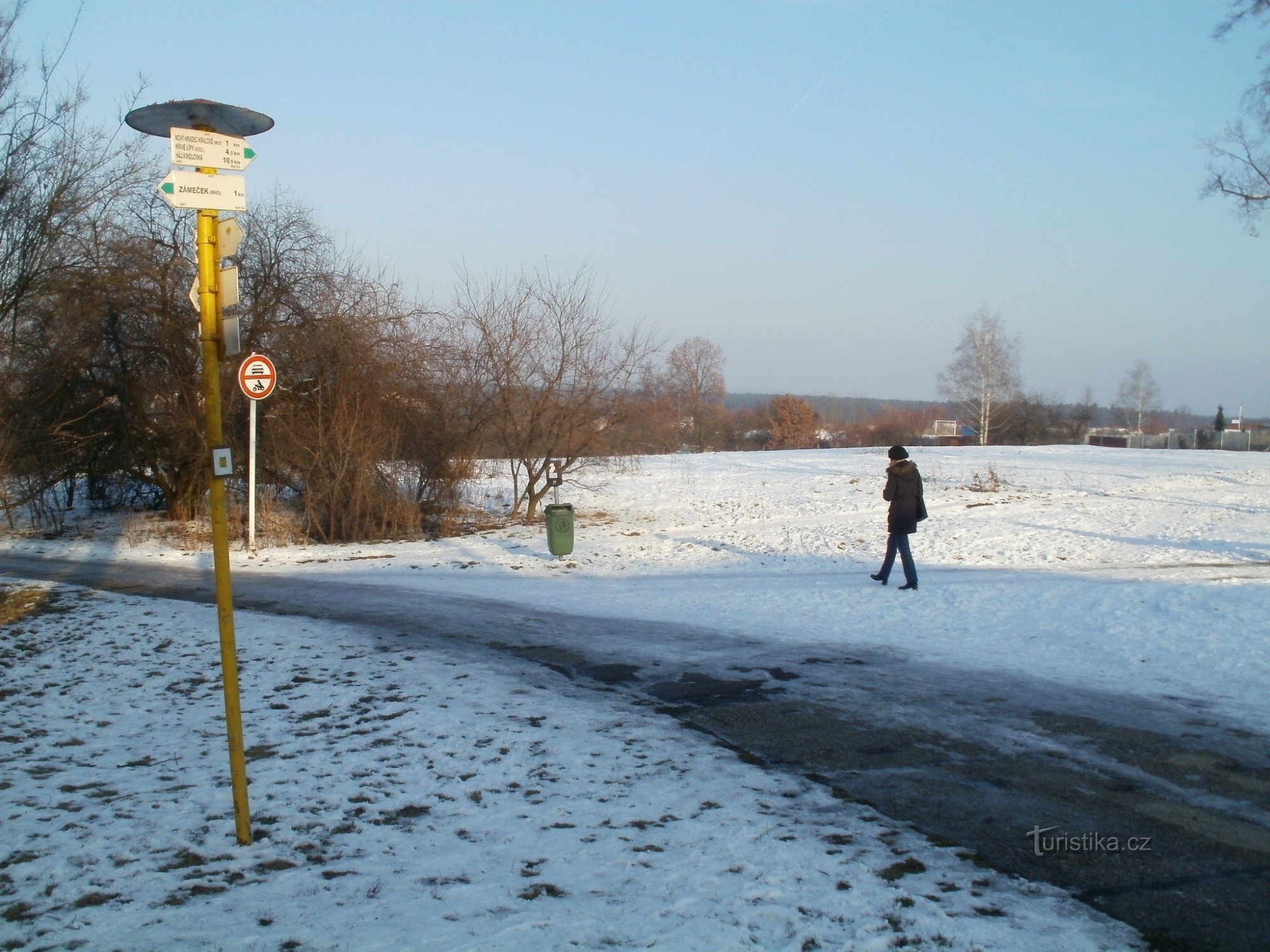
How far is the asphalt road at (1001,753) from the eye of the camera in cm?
443

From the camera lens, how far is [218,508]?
15.4 ft

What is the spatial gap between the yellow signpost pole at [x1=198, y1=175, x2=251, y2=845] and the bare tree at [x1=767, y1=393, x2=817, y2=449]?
63847 millimetres

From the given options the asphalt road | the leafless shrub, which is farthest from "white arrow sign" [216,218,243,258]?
the leafless shrub

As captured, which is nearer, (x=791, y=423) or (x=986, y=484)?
(x=986, y=484)

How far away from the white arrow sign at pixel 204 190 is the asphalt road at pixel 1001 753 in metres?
4.61

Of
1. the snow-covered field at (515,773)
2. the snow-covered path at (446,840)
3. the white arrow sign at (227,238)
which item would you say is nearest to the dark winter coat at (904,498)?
the snow-covered field at (515,773)

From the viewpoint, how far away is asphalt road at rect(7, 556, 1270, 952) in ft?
14.5

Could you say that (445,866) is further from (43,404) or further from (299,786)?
(43,404)

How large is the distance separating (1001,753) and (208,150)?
19.9 feet

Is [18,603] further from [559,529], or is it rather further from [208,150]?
[208,150]

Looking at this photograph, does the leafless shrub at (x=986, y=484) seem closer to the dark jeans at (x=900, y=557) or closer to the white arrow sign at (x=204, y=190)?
the dark jeans at (x=900, y=557)

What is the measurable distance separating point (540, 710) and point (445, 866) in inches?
108

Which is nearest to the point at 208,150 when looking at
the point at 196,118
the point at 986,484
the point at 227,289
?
the point at 196,118

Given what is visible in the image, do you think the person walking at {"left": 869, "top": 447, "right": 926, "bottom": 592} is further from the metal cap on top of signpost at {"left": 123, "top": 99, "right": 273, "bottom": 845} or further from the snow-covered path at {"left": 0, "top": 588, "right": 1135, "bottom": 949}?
the metal cap on top of signpost at {"left": 123, "top": 99, "right": 273, "bottom": 845}
